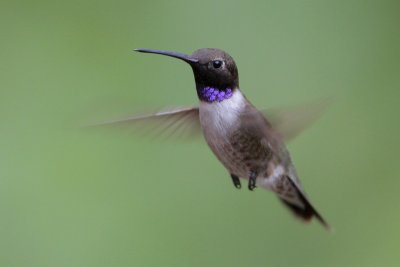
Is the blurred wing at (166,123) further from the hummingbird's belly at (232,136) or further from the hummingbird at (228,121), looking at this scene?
the hummingbird's belly at (232,136)

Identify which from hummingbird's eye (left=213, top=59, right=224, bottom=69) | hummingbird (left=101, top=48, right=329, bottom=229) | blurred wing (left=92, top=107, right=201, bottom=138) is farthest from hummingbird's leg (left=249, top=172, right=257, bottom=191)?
hummingbird's eye (left=213, top=59, right=224, bottom=69)

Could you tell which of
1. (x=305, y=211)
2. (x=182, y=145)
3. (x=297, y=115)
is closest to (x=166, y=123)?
(x=297, y=115)

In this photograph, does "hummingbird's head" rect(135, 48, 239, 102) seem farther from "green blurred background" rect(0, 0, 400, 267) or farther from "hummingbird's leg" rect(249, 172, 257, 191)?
"green blurred background" rect(0, 0, 400, 267)

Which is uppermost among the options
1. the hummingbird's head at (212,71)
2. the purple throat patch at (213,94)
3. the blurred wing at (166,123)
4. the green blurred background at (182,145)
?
the hummingbird's head at (212,71)

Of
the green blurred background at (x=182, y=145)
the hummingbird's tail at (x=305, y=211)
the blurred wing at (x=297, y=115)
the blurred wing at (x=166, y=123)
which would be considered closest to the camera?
the blurred wing at (x=297, y=115)

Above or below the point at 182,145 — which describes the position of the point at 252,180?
above

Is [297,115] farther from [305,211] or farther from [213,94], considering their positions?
[305,211]

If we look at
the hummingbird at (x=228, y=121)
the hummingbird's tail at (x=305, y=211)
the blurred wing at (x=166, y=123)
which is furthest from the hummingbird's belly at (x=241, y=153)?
the hummingbird's tail at (x=305, y=211)

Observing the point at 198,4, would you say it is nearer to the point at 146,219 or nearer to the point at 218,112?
the point at 146,219

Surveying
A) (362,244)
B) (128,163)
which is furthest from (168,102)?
(362,244)
